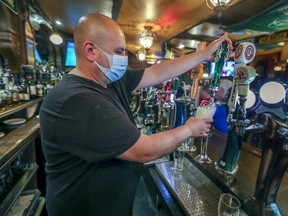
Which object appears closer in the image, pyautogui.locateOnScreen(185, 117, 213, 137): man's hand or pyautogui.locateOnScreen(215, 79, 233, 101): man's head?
pyautogui.locateOnScreen(185, 117, 213, 137): man's hand

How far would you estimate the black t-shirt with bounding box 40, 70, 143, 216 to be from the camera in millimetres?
689

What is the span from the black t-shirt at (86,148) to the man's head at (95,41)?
0.10 metres

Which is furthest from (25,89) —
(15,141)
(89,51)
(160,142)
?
(160,142)

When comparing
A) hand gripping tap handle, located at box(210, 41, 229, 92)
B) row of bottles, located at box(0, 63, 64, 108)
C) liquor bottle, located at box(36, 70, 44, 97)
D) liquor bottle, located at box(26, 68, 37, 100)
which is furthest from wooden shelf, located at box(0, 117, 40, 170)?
hand gripping tap handle, located at box(210, 41, 229, 92)

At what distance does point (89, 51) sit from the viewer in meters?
0.88

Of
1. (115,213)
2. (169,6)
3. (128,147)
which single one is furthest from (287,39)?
(169,6)

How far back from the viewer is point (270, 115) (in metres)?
0.80

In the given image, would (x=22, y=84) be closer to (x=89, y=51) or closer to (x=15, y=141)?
(x=15, y=141)

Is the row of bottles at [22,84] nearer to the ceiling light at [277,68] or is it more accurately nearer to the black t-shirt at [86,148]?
the black t-shirt at [86,148]

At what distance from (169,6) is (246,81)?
2.96 m

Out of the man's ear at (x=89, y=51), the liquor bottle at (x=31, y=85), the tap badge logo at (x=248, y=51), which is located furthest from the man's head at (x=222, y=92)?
the liquor bottle at (x=31, y=85)

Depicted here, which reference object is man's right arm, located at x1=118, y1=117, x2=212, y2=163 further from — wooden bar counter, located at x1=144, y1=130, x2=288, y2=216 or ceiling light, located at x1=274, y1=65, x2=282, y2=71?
ceiling light, located at x1=274, y1=65, x2=282, y2=71

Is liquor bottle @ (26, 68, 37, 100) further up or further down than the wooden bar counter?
further up

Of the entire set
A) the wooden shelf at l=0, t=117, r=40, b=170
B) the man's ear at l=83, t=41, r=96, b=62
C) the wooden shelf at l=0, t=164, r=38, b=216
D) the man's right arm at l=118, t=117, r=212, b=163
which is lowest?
the wooden shelf at l=0, t=164, r=38, b=216
